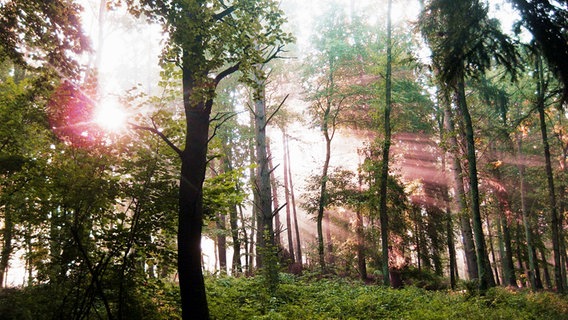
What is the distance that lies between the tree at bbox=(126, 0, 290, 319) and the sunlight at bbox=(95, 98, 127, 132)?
1.01 metres

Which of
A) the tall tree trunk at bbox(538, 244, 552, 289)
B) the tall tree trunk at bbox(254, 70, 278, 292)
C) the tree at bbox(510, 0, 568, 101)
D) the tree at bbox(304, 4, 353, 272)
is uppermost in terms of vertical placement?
the tree at bbox(304, 4, 353, 272)

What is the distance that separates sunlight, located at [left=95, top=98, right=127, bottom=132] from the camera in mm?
5555

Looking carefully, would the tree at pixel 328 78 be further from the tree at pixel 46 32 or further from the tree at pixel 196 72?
the tree at pixel 46 32

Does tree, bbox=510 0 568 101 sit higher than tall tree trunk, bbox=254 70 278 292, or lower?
higher

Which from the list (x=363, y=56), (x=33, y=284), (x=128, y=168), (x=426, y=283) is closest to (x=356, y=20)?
(x=363, y=56)

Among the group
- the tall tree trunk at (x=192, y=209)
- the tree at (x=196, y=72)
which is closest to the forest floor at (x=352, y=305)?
the tall tree trunk at (x=192, y=209)

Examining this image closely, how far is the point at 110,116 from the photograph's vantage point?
560 centimetres

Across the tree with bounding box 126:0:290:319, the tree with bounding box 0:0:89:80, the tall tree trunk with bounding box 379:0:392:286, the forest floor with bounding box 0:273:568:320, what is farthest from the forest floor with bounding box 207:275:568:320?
the tree with bounding box 0:0:89:80

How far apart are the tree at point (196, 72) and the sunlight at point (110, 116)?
3.32ft

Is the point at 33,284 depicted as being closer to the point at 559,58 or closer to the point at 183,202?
the point at 183,202

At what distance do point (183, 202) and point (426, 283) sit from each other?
1634 centimetres

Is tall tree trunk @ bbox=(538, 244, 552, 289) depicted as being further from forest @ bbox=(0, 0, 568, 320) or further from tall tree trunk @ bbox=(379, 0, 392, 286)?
tall tree trunk @ bbox=(379, 0, 392, 286)

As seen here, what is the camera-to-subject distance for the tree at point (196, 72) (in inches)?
192

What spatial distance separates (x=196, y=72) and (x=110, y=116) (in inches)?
73.4
